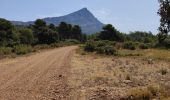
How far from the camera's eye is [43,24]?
401ft

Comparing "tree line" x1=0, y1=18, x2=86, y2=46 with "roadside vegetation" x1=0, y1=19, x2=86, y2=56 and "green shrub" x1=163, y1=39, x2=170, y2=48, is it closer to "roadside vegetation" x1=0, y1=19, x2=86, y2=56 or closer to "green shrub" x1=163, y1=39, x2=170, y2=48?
"roadside vegetation" x1=0, y1=19, x2=86, y2=56

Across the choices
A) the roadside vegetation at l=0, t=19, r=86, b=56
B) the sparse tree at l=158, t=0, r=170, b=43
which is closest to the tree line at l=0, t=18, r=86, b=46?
the roadside vegetation at l=0, t=19, r=86, b=56

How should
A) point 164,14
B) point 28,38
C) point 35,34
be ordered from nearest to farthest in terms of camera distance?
point 164,14 → point 28,38 → point 35,34

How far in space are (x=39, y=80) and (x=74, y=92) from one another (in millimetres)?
4449

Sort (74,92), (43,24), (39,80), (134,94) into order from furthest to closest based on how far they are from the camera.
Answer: (43,24)
(39,80)
(74,92)
(134,94)

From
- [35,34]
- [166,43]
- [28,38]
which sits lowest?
[166,43]

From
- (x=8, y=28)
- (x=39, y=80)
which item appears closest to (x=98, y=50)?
(x=39, y=80)

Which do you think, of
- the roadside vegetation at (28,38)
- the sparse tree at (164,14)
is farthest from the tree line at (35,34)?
the sparse tree at (164,14)

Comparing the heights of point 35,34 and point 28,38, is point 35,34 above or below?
above

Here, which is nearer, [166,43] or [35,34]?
[166,43]

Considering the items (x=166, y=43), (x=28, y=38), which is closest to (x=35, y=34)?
(x=28, y=38)

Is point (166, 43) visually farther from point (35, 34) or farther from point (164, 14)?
point (35, 34)

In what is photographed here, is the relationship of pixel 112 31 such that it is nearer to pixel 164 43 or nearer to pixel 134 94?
pixel 164 43

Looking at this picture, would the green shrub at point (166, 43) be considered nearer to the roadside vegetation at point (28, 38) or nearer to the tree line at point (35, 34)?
the roadside vegetation at point (28, 38)
